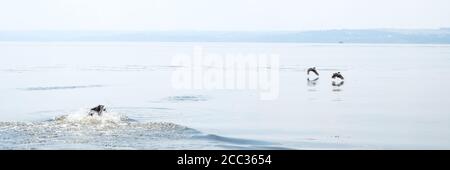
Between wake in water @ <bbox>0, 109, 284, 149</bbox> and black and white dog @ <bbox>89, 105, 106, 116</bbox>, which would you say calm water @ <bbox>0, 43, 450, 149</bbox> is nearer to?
wake in water @ <bbox>0, 109, 284, 149</bbox>

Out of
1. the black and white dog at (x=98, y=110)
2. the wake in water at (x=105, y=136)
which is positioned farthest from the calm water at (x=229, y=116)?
the black and white dog at (x=98, y=110)

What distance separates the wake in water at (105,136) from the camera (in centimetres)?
1055

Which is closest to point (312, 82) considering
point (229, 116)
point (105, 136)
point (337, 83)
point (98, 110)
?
point (337, 83)

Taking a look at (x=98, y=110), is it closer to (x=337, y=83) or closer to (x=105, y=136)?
Result: (x=105, y=136)

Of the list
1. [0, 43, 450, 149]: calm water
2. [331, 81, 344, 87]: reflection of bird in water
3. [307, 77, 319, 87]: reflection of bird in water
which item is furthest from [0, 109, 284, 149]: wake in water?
[331, 81, 344, 87]: reflection of bird in water

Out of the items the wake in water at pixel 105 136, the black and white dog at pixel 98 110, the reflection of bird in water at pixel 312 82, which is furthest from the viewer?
the reflection of bird in water at pixel 312 82

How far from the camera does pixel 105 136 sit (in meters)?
11.5

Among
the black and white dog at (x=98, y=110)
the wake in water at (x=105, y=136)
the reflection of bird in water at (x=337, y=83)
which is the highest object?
the reflection of bird in water at (x=337, y=83)

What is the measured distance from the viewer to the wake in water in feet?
34.6

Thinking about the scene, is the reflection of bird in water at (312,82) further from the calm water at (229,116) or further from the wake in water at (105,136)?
the wake in water at (105,136)

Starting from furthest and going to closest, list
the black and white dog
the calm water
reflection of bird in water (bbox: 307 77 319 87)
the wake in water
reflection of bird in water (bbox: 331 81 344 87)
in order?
reflection of bird in water (bbox: 307 77 319 87), reflection of bird in water (bbox: 331 81 344 87), the black and white dog, the calm water, the wake in water

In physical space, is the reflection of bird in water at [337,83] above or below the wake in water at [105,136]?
above
